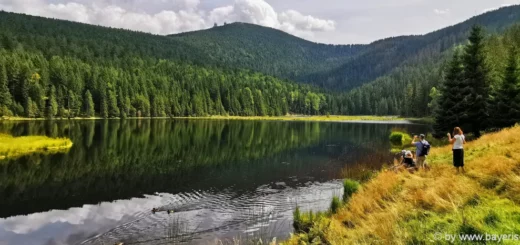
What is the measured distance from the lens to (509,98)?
126 ft

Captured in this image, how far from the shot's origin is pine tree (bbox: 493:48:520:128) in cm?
3781

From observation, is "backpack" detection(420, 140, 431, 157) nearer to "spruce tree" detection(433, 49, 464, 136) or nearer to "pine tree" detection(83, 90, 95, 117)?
"spruce tree" detection(433, 49, 464, 136)

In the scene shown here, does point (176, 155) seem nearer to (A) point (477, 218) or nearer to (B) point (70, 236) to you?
(B) point (70, 236)

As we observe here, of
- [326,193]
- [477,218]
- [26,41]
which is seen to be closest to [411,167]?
[326,193]

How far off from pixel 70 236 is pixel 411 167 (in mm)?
18529

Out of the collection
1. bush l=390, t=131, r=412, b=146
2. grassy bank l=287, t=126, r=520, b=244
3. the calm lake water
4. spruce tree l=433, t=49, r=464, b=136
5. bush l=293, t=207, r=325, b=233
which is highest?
spruce tree l=433, t=49, r=464, b=136

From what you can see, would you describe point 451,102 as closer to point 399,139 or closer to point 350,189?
point 399,139

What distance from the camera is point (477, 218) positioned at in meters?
8.77

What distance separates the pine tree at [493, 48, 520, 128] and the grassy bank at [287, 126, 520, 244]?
26.8 meters

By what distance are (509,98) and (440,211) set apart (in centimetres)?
3503

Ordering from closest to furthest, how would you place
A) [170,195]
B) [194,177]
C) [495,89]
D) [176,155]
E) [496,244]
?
1. [496,244]
2. [170,195]
3. [194,177]
4. [495,89]
5. [176,155]

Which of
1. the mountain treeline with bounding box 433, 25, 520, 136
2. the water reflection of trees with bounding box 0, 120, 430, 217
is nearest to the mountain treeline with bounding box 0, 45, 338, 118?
the water reflection of trees with bounding box 0, 120, 430, 217

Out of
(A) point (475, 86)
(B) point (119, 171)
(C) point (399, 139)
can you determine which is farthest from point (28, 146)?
(A) point (475, 86)

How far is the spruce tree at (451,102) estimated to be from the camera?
42562 millimetres
